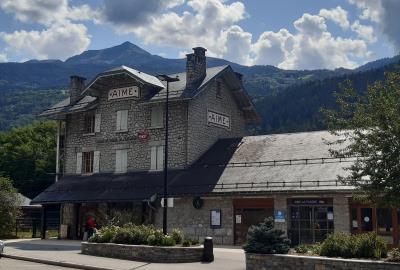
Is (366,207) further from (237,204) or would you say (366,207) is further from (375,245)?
(375,245)

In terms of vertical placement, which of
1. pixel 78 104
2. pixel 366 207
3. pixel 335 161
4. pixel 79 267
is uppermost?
pixel 78 104

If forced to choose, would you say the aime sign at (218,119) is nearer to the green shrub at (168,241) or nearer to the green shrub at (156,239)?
the green shrub at (156,239)

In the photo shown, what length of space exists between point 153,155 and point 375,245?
20197 mm

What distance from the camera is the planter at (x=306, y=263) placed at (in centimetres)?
1310

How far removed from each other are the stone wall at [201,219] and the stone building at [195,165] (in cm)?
5

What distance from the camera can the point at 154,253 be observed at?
60.8 feet

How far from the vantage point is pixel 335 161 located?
1050 inches

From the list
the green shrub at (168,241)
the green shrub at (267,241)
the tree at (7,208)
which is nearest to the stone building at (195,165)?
the tree at (7,208)

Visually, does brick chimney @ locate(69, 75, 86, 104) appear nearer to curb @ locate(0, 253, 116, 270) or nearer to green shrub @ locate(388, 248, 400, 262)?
curb @ locate(0, 253, 116, 270)

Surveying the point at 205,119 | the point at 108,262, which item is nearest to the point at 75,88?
the point at 205,119

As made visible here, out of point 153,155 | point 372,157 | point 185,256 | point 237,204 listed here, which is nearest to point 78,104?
point 153,155

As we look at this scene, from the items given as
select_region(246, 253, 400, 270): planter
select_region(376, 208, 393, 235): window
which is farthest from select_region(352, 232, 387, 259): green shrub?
select_region(376, 208, 393, 235): window

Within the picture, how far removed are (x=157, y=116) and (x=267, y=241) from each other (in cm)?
1844

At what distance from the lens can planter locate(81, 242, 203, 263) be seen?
→ 1827cm
